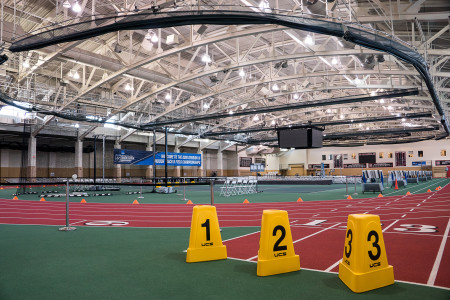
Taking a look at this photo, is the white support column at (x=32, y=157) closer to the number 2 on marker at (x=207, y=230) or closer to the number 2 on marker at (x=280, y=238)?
the number 2 on marker at (x=207, y=230)

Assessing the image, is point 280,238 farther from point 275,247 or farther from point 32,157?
point 32,157

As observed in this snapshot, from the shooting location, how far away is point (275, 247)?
13.4ft

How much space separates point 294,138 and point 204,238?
21.8m

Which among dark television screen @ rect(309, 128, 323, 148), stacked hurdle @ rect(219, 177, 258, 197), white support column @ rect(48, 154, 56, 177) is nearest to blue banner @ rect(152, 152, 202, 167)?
stacked hurdle @ rect(219, 177, 258, 197)

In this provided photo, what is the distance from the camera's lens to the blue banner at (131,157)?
2519 centimetres

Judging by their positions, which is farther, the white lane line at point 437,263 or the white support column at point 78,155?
the white support column at point 78,155

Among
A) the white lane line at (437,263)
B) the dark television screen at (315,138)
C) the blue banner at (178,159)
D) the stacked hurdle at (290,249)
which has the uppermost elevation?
the dark television screen at (315,138)

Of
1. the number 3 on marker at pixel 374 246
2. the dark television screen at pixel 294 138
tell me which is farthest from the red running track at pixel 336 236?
the dark television screen at pixel 294 138

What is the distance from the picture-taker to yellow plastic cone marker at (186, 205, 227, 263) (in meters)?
4.71

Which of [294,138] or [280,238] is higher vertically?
[294,138]

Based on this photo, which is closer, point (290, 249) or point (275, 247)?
point (275, 247)

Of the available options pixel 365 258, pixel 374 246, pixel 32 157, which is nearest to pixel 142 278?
pixel 365 258

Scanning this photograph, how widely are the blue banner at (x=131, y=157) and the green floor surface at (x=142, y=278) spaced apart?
1925cm

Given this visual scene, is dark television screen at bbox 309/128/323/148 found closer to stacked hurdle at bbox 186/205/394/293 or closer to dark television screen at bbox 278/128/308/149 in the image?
dark television screen at bbox 278/128/308/149
